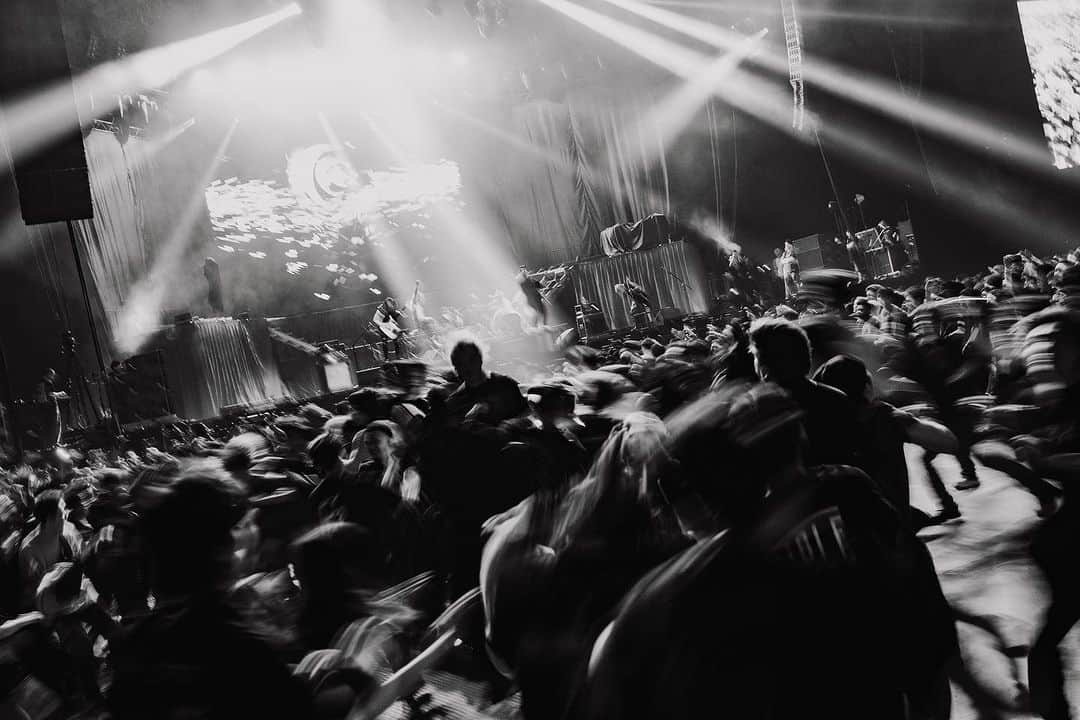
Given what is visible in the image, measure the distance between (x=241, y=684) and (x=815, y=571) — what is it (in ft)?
3.70

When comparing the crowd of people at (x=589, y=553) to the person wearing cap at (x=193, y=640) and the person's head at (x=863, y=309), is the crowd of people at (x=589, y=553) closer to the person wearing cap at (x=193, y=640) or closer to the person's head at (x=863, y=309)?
the person wearing cap at (x=193, y=640)

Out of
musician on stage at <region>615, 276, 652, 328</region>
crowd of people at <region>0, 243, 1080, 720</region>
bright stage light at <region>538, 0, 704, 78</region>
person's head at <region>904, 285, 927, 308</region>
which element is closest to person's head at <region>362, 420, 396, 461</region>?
crowd of people at <region>0, 243, 1080, 720</region>

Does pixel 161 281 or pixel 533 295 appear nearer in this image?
pixel 533 295

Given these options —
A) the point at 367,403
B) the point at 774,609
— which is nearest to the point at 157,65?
the point at 367,403

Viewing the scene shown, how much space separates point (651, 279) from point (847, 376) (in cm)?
1987

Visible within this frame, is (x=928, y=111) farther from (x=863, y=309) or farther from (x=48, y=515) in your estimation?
(x=48, y=515)

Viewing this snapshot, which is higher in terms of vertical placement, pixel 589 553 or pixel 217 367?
pixel 217 367

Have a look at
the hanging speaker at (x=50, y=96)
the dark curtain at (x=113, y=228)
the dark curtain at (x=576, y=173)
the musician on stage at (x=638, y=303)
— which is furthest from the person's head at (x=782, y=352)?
the dark curtain at (x=576, y=173)

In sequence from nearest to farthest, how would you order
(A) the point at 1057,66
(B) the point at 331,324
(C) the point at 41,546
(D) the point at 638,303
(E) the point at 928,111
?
(C) the point at 41,546, (A) the point at 1057,66, (E) the point at 928,111, (D) the point at 638,303, (B) the point at 331,324

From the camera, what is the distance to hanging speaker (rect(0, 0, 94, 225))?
653 centimetres

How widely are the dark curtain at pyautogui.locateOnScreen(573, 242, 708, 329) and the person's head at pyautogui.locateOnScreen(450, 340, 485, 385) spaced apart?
18.6 metres

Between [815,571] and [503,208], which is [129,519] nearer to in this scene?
[815,571]

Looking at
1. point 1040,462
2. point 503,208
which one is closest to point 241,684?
point 1040,462

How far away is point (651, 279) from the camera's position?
22.7 metres
